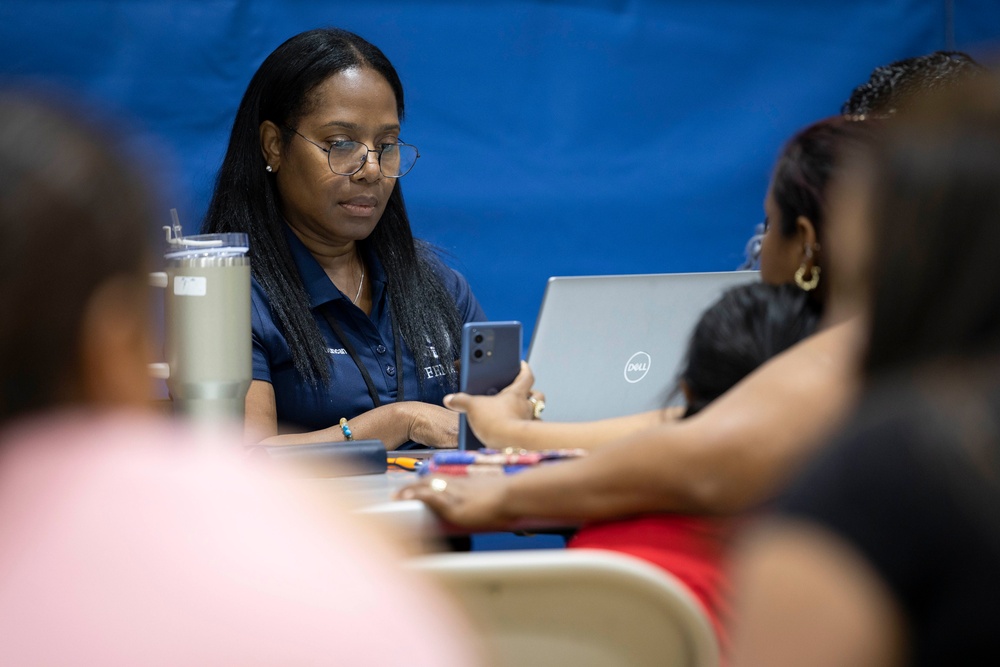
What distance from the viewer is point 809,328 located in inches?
60.4

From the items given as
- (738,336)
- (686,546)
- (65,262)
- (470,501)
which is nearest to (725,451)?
(686,546)

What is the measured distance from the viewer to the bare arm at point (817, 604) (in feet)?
2.15

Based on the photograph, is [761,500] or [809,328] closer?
[761,500]

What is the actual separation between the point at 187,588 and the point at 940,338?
48cm

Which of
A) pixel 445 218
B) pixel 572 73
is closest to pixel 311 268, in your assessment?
pixel 445 218

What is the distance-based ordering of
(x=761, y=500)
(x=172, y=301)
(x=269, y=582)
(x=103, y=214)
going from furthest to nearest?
(x=172, y=301), (x=761, y=500), (x=103, y=214), (x=269, y=582)

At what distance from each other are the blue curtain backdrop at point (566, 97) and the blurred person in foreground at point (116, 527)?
2526mm

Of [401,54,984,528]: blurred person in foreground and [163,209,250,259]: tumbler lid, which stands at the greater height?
[163,209,250,259]: tumbler lid

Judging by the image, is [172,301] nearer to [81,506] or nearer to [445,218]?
[81,506]

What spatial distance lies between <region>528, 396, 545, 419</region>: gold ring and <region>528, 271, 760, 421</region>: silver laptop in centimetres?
7

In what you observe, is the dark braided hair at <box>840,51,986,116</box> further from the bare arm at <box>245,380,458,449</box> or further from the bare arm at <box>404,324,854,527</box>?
the bare arm at <box>404,324,854,527</box>

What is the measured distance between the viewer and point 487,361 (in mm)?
1974

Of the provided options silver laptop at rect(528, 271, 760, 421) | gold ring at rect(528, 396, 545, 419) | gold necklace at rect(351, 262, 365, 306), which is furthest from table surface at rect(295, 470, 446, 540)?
gold necklace at rect(351, 262, 365, 306)

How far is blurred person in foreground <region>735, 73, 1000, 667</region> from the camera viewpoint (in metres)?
0.66
